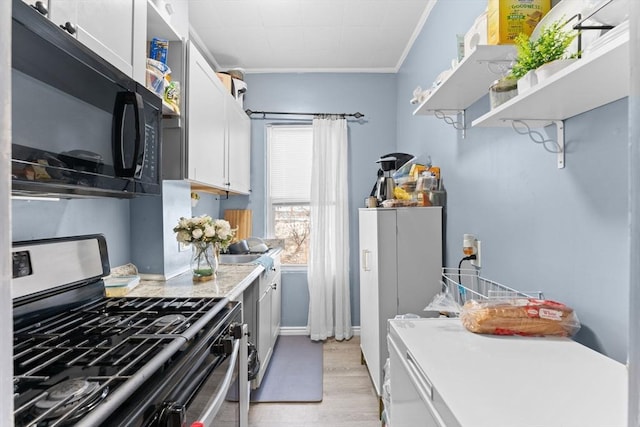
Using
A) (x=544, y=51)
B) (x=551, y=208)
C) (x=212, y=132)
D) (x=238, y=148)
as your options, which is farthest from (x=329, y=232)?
(x=544, y=51)

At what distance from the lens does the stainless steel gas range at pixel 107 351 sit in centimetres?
67

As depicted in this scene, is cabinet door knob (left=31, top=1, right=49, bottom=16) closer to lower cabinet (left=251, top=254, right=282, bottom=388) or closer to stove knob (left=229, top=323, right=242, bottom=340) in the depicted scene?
stove knob (left=229, top=323, right=242, bottom=340)

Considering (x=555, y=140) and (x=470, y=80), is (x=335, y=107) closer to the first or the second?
(x=470, y=80)

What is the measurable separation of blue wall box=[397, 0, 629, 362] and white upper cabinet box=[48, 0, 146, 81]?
4.85ft

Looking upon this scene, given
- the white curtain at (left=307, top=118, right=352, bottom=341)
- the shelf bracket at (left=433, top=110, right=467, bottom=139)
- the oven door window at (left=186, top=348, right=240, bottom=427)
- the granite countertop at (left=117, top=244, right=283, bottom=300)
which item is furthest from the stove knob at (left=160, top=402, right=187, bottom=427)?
the white curtain at (left=307, top=118, right=352, bottom=341)

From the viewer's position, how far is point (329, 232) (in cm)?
355

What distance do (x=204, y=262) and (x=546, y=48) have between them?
184cm

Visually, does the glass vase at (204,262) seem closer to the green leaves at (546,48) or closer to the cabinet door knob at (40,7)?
the cabinet door knob at (40,7)

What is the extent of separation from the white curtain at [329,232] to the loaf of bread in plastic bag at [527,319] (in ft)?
7.96

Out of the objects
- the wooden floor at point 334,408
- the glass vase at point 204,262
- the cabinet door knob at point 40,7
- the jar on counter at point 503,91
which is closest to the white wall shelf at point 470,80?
the jar on counter at point 503,91

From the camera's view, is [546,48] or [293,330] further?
[293,330]

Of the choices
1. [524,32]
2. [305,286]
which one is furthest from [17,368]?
[305,286]

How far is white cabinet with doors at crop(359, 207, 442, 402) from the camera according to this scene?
227 cm

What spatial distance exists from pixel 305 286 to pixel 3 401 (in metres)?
3.49
